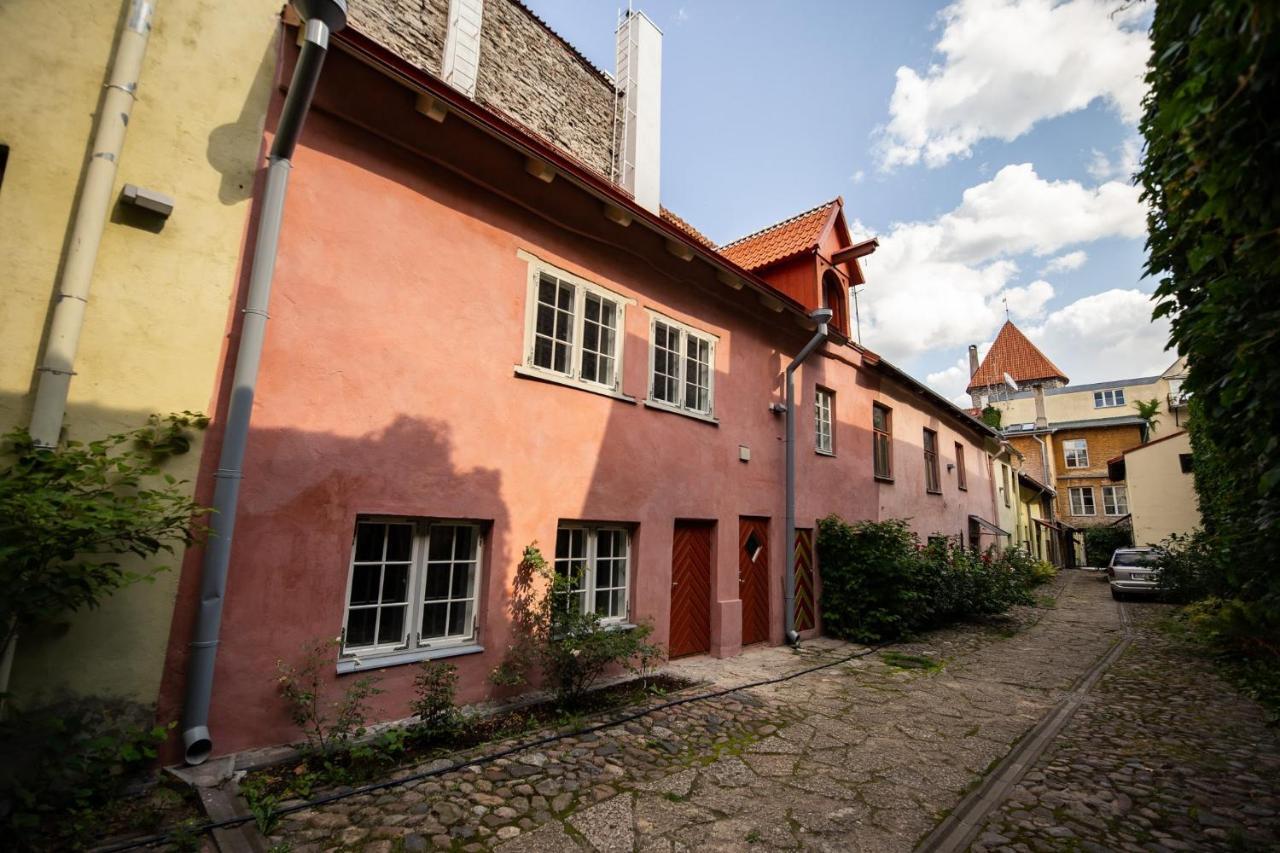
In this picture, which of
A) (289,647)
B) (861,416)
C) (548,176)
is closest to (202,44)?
(548,176)

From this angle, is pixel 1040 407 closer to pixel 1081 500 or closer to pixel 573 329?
pixel 1081 500

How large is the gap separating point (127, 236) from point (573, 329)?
3867 mm

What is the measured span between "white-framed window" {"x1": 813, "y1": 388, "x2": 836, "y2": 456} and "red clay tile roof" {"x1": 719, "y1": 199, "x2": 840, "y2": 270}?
2.80m

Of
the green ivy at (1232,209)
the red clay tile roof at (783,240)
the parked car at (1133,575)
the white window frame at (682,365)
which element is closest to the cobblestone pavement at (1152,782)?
the green ivy at (1232,209)

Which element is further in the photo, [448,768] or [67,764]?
[448,768]

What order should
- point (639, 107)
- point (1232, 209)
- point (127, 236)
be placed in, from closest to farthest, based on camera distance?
1. point (1232, 209)
2. point (127, 236)
3. point (639, 107)

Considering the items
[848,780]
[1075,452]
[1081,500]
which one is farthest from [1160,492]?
[848,780]

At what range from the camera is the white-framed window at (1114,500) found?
3622 cm

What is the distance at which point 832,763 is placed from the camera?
14.9 ft

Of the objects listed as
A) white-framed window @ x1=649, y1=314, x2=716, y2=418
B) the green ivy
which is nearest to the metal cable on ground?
white-framed window @ x1=649, y1=314, x2=716, y2=418

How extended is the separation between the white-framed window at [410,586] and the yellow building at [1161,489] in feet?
94.4

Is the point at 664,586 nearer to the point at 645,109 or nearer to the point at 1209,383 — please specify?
the point at 1209,383

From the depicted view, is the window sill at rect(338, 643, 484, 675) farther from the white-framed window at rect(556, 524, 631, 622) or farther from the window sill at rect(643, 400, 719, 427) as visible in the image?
the window sill at rect(643, 400, 719, 427)

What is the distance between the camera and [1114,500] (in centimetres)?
3659
